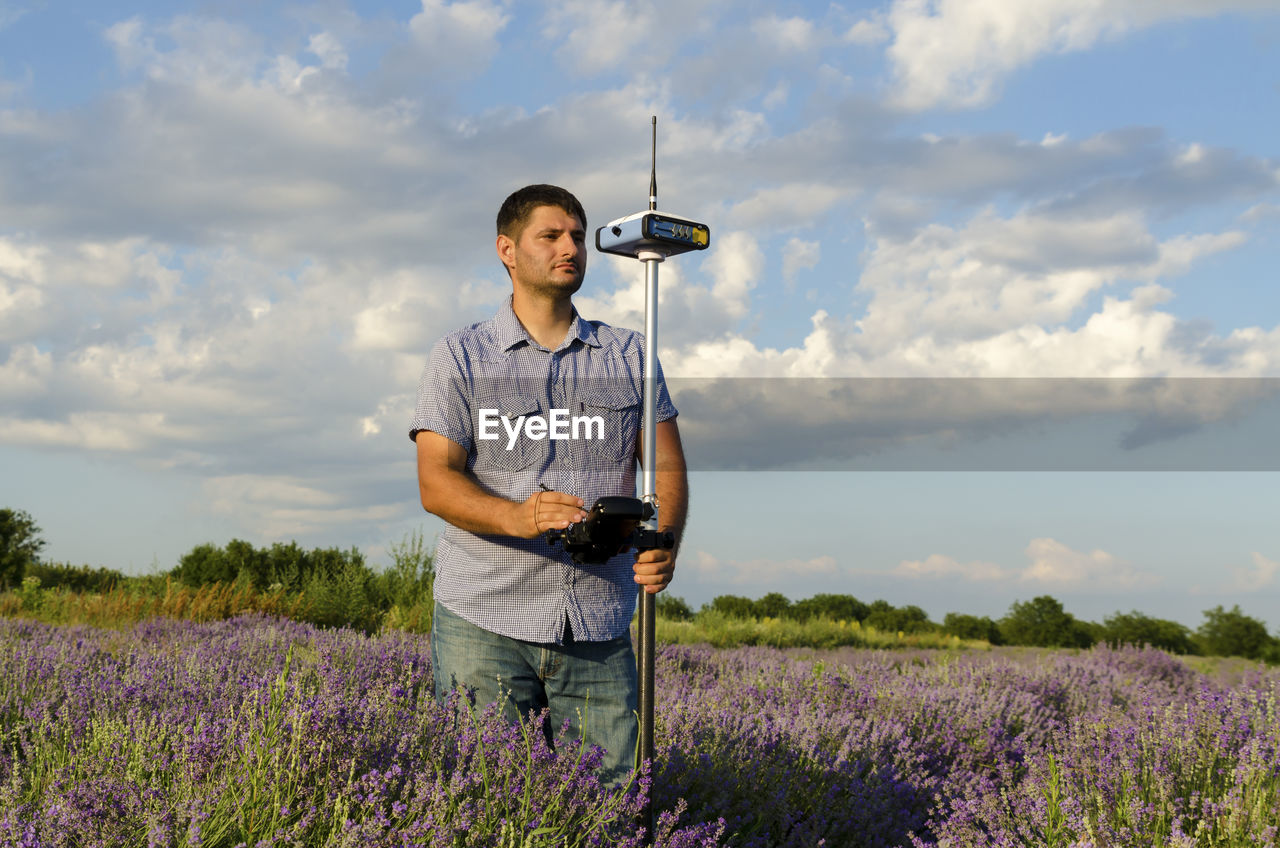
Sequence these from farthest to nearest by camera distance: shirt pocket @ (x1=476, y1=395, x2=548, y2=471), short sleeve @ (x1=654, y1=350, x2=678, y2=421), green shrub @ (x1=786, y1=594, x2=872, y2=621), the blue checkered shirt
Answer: green shrub @ (x1=786, y1=594, x2=872, y2=621), short sleeve @ (x1=654, y1=350, x2=678, y2=421), shirt pocket @ (x1=476, y1=395, x2=548, y2=471), the blue checkered shirt

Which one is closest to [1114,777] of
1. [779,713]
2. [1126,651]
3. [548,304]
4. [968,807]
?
[968,807]

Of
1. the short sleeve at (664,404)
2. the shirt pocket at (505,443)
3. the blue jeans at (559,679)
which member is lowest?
the blue jeans at (559,679)

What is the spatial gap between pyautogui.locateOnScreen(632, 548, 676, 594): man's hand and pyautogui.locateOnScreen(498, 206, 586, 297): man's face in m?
1.04

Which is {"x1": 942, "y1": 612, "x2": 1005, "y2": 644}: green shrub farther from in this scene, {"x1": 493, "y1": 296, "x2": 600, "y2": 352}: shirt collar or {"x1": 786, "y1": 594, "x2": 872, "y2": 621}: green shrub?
{"x1": 493, "y1": 296, "x2": 600, "y2": 352}: shirt collar

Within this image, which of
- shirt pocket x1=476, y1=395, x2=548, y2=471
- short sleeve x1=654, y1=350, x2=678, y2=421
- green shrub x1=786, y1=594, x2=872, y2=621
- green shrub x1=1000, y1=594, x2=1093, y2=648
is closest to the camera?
shirt pocket x1=476, y1=395, x2=548, y2=471

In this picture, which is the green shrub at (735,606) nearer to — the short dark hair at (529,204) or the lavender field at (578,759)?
the lavender field at (578,759)

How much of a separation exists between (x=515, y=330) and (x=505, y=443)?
1.45 feet

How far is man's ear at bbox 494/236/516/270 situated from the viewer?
11.5 ft

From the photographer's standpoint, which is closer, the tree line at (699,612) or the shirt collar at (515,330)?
the shirt collar at (515,330)

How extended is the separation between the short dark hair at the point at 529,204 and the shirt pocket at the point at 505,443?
65 centimetres

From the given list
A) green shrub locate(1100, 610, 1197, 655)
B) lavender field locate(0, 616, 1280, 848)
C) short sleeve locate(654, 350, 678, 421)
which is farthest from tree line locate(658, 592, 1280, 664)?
short sleeve locate(654, 350, 678, 421)

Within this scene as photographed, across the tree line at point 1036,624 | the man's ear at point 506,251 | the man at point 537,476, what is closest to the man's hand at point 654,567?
A: the man at point 537,476

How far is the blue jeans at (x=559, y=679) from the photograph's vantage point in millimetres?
3223

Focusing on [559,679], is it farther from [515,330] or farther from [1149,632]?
[1149,632]
